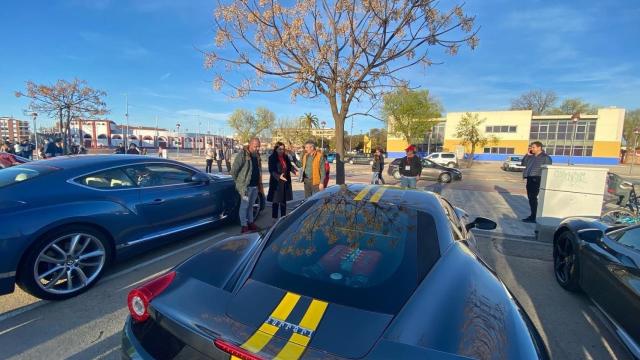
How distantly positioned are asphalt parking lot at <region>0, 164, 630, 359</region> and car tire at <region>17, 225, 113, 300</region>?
0.46 ft

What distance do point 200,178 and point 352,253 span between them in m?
3.59

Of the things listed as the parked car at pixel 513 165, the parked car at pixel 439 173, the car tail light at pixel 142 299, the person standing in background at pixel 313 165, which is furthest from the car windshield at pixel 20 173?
the parked car at pixel 513 165

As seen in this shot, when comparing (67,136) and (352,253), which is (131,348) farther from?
(67,136)

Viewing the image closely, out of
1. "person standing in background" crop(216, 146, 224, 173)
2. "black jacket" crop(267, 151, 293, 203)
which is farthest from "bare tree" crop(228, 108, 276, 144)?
"black jacket" crop(267, 151, 293, 203)

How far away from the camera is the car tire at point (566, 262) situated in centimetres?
333

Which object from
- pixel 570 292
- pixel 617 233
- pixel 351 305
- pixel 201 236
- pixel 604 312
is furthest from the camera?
pixel 201 236

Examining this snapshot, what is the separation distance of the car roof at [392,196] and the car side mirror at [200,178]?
2750 millimetres

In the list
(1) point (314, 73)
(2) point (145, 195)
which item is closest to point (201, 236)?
(2) point (145, 195)

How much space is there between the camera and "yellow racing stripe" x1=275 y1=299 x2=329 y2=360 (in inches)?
41.5

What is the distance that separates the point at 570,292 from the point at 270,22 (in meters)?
6.76

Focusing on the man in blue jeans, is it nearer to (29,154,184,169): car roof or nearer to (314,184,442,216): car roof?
(29,154,184,169): car roof

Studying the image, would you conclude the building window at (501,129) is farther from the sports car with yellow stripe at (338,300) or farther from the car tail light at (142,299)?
the car tail light at (142,299)

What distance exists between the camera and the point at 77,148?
88.1ft

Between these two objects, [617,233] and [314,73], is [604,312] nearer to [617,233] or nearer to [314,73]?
[617,233]
